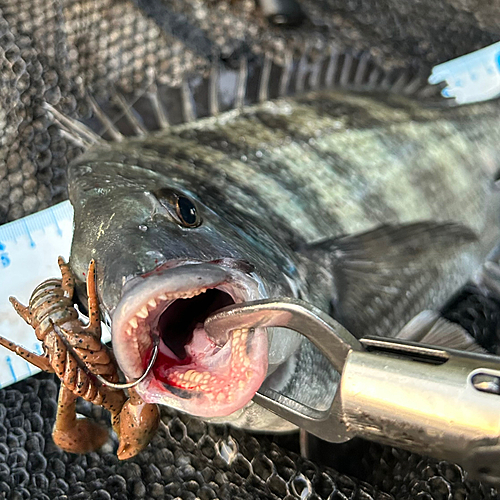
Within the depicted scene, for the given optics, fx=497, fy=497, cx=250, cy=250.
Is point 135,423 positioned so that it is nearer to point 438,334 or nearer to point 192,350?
point 192,350

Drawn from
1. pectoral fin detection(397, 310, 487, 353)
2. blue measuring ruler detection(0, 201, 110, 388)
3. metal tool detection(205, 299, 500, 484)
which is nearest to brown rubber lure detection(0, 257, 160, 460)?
metal tool detection(205, 299, 500, 484)

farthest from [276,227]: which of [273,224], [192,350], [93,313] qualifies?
[93,313]

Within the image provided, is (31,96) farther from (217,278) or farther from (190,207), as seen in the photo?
(217,278)

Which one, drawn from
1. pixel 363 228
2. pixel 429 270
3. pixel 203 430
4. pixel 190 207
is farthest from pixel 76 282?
pixel 429 270

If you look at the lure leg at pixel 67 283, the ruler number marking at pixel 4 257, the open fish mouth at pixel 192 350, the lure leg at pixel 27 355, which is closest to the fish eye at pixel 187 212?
the open fish mouth at pixel 192 350

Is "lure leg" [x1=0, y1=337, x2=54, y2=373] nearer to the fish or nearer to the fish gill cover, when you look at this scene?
the fish

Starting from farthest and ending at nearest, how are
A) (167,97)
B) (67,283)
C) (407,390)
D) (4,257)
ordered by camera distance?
(167,97), (4,257), (67,283), (407,390)
